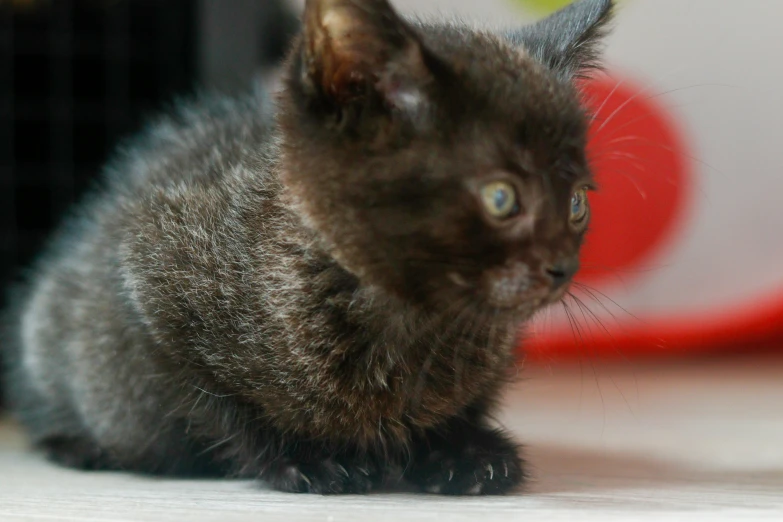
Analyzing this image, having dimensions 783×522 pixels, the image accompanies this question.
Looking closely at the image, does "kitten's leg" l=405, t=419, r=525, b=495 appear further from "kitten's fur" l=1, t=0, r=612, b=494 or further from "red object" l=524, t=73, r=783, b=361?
"red object" l=524, t=73, r=783, b=361

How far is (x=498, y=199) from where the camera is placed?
118 centimetres

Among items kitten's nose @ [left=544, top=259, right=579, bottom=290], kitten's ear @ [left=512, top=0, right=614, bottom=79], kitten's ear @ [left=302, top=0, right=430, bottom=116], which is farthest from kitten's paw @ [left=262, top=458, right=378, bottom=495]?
kitten's ear @ [left=512, top=0, right=614, bottom=79]

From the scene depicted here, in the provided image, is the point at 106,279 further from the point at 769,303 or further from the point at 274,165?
the point at 769,303

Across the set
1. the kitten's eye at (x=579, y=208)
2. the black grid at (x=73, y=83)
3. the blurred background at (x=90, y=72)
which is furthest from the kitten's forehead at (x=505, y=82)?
the black grid at (x=73, y=83)

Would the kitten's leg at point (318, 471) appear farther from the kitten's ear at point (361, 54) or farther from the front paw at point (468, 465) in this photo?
the kitten's ear at point (361, 54)

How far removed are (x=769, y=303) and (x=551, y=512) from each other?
2026mm

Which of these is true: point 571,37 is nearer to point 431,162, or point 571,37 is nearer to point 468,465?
point 431,162

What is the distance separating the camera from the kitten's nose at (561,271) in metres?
1.20

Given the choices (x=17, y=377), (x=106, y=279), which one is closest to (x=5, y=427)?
(x=17, y=377)

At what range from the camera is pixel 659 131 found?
2.82 m

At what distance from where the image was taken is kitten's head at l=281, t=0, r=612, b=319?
→ 3.85ft

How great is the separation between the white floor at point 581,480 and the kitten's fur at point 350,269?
0.09 metres

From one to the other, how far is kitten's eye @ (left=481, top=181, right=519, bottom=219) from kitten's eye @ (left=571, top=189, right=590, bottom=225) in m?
0.16

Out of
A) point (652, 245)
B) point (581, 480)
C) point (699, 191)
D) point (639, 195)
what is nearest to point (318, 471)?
point (581, 480)
